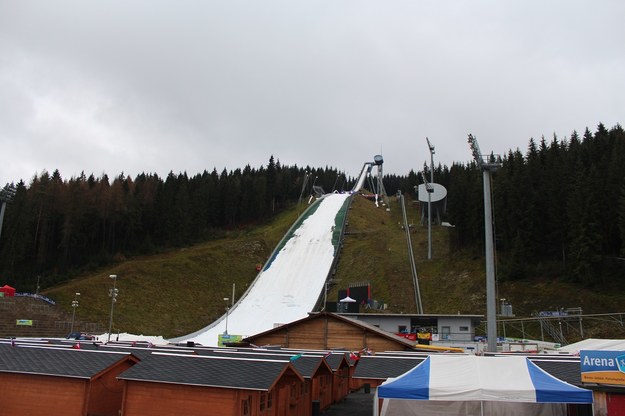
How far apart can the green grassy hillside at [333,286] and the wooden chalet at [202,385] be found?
29643 mm

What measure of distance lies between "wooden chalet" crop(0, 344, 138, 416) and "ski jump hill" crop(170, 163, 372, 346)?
20.9 meters

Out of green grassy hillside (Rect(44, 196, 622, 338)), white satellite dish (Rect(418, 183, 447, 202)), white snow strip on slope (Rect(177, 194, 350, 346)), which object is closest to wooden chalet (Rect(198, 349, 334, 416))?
white snow strip on slope (Rect(177, 194, 350, 346))

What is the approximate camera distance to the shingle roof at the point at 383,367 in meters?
14.2

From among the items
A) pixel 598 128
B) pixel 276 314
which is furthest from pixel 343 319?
pixel 598 128

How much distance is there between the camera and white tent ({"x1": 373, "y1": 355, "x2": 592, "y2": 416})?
9.58 m

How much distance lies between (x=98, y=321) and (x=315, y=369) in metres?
30.8

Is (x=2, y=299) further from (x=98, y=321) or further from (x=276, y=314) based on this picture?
(x=276, y=314)

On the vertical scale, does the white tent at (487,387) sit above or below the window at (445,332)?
below

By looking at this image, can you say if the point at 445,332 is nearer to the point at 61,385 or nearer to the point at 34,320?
the point at 61,385

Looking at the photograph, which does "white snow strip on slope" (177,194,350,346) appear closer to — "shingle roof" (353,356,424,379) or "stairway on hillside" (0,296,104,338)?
"stairway on hillside" (0,296,104,338)

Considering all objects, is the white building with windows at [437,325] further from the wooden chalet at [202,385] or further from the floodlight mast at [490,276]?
the wooden chalet at [202,385]

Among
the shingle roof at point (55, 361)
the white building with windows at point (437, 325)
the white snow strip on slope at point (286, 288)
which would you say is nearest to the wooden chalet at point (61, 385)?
the shingle roof at point (55, 361)

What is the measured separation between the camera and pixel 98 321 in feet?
132

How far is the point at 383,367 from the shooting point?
48.4 ft
